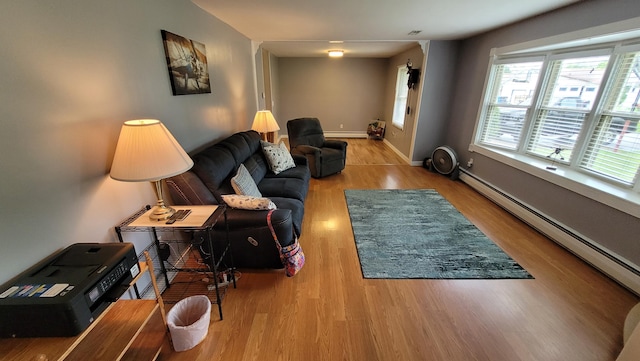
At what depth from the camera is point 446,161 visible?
4363 mm

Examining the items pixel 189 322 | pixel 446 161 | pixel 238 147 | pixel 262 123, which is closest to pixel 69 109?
pixel 189 322

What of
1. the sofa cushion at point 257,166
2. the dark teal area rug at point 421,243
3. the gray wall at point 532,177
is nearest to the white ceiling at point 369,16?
the gray wall at point 532,177

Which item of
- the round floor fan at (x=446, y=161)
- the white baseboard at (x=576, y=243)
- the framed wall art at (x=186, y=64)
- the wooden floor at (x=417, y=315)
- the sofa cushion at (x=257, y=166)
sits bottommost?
the wooden floor at (x=417, y=315)

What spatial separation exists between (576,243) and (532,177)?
840 mm

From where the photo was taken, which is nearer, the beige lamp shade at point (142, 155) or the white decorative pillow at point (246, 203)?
the beige lamp shade at point (142, 155)

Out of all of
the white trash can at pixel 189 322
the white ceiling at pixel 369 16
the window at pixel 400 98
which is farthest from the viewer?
the window at pixel 400 98

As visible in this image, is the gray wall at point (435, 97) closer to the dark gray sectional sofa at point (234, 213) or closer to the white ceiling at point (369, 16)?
the white ceiling at point (369, 16)

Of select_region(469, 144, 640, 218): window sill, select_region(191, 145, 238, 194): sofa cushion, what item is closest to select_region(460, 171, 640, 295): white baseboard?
select_region(469, 144, 640, 218): window sill

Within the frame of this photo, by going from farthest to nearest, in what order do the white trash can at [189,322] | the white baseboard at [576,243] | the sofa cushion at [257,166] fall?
the sofa cushion at [257,166] → the white baseboard at [576,243] → the white trash can at [189,322]

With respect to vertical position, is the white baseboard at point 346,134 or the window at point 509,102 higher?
the window at point 509,102

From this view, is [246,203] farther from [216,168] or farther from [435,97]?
[435,97]

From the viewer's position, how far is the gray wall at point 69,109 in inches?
38.1

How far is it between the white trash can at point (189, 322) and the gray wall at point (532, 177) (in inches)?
124

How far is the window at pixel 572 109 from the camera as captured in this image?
2211mm
